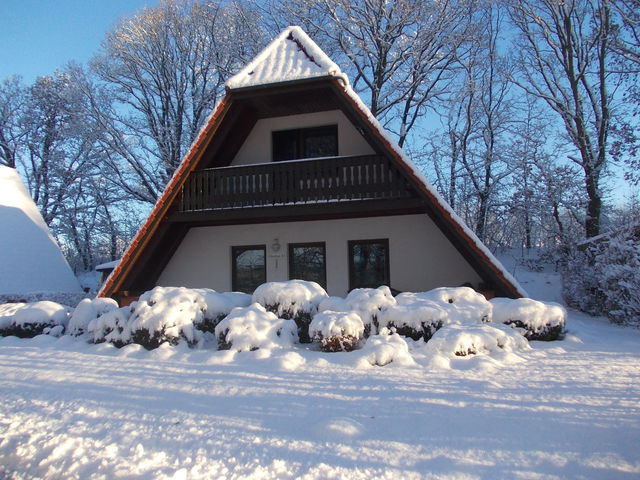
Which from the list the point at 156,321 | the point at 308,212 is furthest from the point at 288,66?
the point at 156,321

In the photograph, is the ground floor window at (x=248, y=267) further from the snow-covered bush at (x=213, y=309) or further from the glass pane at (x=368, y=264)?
the snow-covered bush at (x=213, y=309)

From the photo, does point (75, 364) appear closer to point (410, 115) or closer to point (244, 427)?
point (244, 427)

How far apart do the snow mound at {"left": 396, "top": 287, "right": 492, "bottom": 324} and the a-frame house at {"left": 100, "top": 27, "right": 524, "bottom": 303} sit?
1433 millimetres

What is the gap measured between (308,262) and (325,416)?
774cm

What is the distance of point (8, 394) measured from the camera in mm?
5504

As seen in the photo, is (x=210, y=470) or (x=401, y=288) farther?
(x=401, y=288)

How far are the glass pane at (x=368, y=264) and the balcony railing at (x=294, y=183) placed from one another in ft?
5.80

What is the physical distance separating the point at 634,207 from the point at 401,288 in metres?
8.13

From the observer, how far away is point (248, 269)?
12.4 m

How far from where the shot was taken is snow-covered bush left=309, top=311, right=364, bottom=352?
7012mm

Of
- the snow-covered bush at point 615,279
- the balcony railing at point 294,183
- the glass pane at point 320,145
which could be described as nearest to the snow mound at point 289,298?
the balcony railing at point 294,183

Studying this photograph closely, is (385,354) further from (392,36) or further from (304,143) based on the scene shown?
(392,36)

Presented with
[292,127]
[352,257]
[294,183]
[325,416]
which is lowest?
[325,416]

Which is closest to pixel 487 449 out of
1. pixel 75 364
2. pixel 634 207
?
pixel 75 364
